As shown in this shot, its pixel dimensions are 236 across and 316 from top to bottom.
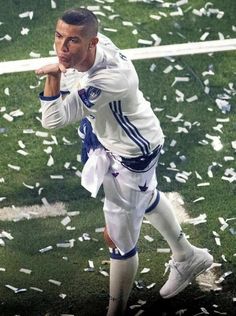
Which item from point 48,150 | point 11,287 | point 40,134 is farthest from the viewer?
point 40,134

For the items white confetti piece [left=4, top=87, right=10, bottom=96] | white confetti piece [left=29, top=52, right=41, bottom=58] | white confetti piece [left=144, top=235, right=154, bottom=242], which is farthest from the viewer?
white confetti piece [left=29, top=52, right=41, bottom=58]

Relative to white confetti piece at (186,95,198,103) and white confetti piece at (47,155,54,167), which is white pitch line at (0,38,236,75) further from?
white confetti piece at (47,155,54,167)

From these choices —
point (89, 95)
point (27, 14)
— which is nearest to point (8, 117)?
point (27, 14)

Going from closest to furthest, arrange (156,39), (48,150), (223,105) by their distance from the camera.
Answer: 1. (48,150)
2. (223,105)
3. (156,39)

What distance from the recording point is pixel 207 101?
27.7ft

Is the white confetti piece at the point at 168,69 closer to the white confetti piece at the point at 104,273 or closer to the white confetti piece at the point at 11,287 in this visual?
the white confetti piece at the point at 104,273

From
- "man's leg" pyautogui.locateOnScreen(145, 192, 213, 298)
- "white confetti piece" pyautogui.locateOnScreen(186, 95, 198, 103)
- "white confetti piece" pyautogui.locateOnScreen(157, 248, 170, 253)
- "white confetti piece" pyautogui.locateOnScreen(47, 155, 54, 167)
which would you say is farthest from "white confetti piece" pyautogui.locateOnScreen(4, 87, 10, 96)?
"man's leg" pyautogui.locateOnScreen(145, 192, 213, 298)

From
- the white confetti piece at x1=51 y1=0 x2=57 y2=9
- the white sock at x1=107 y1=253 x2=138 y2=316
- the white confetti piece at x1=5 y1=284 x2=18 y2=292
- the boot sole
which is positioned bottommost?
the white confetti piece at x1=51 y1=0 x2=57 y2=9

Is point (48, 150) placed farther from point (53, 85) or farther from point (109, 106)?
point (53, 85)

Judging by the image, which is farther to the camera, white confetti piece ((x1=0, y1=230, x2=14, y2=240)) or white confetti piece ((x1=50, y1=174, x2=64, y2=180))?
white confetti piece ((x1=50, y1=174, x2=64, y2=180))

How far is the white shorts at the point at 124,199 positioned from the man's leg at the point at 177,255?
334 mm

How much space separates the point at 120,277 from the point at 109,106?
1.03 m

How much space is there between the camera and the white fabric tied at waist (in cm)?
595

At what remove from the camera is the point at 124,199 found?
5.97 meters
